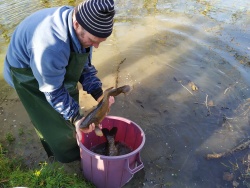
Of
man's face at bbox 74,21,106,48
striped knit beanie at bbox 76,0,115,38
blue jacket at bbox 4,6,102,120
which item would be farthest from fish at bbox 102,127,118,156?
striped knit beanie at bbox 76,0,115,38

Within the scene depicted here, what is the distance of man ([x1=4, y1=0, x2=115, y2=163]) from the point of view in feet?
7.50

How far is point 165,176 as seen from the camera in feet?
11.5

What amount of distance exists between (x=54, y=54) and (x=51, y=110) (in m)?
0.84

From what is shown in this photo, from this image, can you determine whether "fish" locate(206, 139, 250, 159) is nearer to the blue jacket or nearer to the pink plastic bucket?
the pink plastic bucket

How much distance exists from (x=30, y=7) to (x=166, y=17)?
3792 mm

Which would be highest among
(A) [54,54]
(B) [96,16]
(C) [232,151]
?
(B) [96,16]

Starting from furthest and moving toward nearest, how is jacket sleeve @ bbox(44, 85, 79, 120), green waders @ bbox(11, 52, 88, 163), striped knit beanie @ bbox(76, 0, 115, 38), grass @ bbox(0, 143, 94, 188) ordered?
grass @ bbox(0, 143, 94, 188), green waders @ bbox(11, 52, 88, 163), jacket sleeve @ bbox(44, 85, 79, 120), striped knit beanie @ bbox(76, 0, 115, 38)

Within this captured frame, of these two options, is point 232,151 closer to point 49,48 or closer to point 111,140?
point 111,140

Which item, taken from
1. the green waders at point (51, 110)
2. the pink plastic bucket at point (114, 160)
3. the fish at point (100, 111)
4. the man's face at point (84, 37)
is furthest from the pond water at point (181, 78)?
the man's face at point (84, 37)

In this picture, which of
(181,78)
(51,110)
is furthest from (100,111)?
(181,78)

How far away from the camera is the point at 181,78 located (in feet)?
17.0

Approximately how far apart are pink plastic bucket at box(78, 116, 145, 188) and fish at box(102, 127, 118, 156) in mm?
151

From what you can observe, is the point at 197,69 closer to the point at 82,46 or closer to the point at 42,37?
the point at 82,46

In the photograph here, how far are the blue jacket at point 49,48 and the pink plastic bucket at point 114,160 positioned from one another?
2.18 feet
